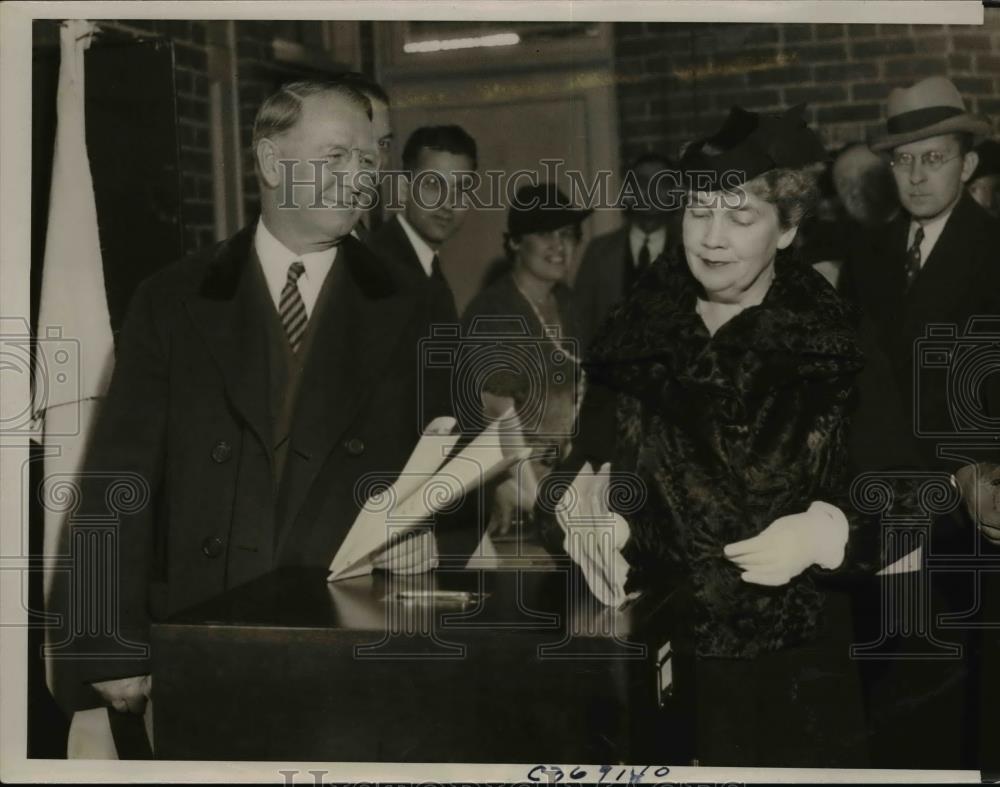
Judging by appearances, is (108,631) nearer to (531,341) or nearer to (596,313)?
(531,341)

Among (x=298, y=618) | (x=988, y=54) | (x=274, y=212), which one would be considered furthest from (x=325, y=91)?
(x=988, y=54)

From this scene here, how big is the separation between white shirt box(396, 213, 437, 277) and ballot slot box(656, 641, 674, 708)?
1239 mm

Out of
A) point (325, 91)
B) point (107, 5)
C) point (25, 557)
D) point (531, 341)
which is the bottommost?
point (25, 557)

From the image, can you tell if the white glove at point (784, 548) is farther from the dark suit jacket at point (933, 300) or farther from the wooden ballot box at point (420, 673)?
the dark suit jacket at point (933, 300)

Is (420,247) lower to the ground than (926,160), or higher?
lower

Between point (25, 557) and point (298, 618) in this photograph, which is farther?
point (25, 557)

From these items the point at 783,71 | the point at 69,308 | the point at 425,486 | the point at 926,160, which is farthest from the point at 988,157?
the point at 69,308

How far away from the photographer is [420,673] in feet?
10.1

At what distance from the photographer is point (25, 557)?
3270mm

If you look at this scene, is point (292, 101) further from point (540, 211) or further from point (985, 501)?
point (985, 501)

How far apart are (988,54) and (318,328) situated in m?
2.03

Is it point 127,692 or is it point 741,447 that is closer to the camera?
point 741,447

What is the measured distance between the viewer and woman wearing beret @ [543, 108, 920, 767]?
3.11m

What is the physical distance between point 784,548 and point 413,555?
103cm
